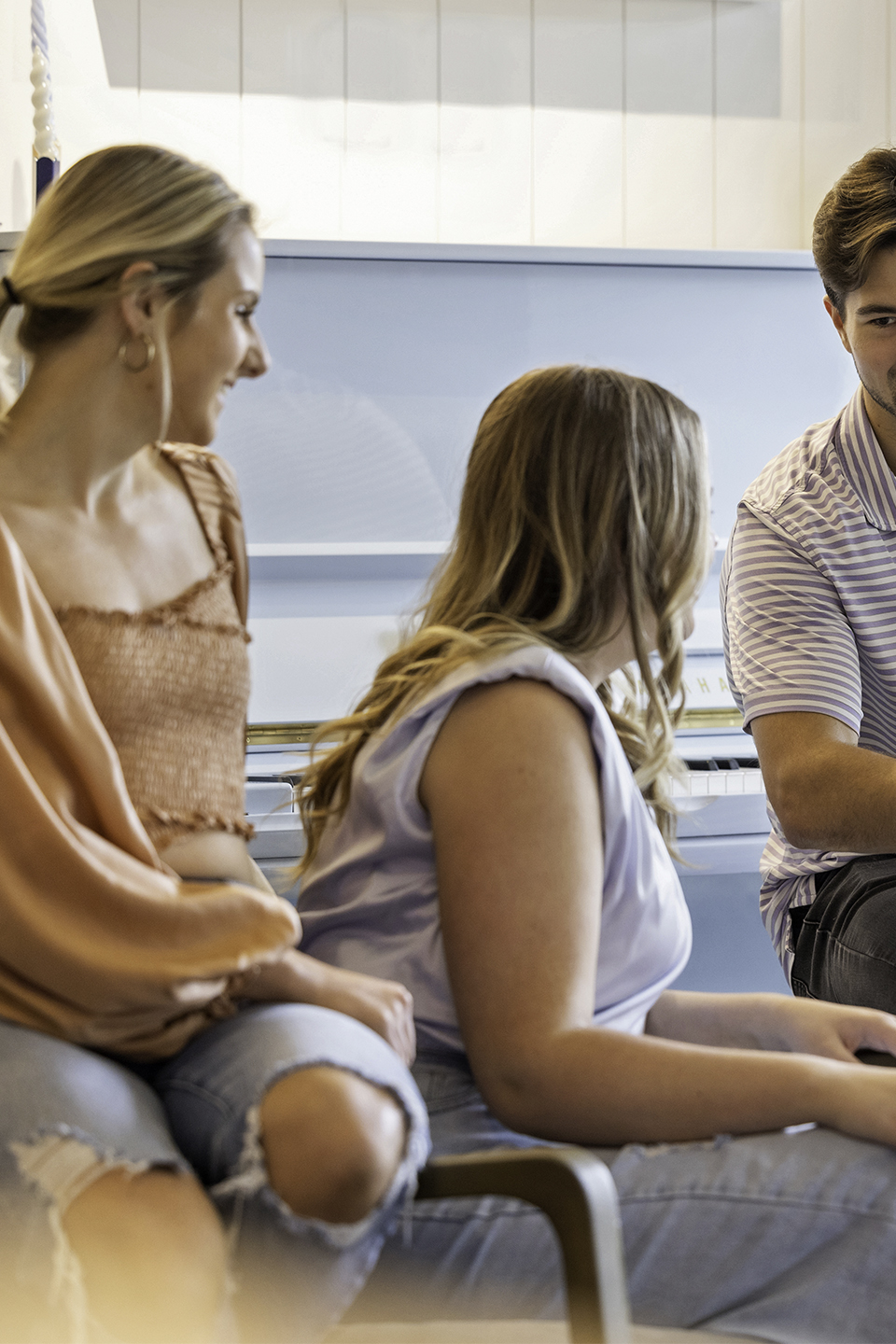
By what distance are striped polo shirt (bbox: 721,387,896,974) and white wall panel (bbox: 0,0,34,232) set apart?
6.44ft

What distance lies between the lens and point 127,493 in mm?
1227

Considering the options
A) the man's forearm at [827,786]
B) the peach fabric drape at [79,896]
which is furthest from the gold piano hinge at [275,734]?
the peach fabric drape at [79,896]

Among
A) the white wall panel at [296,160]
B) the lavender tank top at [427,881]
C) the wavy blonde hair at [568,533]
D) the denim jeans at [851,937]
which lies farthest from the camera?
the white wall panel at [296,160]

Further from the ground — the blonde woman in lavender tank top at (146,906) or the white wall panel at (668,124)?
the white wall panel at (668,124)

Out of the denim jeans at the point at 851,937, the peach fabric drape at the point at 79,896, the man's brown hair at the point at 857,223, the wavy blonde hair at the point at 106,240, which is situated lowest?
the denim jeans at the point at 851,937

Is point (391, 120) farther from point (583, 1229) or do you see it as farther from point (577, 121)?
point (583, 1229)

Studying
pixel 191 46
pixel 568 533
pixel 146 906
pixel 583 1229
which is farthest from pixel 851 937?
pixel 191 46

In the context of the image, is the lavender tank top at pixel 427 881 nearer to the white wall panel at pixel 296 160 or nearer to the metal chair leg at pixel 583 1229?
the metal chair leg at pixel 583 1229

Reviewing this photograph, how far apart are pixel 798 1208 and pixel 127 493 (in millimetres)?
844

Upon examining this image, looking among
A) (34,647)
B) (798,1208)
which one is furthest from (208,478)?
(798,1208)

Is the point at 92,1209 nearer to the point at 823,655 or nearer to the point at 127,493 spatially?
the point at 127,493

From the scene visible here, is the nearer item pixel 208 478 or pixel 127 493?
pixel 127 493

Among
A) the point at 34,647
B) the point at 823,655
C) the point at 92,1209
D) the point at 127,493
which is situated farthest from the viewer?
the point at 823,655

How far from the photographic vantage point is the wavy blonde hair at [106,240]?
1104 millimetres
